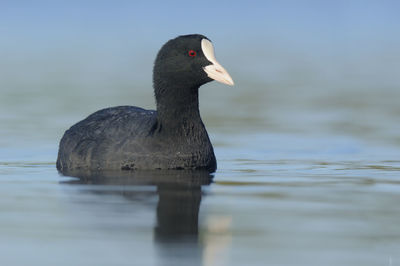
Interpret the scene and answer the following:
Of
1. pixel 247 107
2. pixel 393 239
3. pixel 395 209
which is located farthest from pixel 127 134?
pixel 247 107

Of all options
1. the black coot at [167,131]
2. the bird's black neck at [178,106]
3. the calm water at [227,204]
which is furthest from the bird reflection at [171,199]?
the bird's black neck at [178,106]

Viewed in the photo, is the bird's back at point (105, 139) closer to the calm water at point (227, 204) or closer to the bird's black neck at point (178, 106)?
the bird's black neck at point (178, 106)

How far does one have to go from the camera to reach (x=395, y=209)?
8.91 m

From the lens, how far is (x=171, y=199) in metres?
9.49

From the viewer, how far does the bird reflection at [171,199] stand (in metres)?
7.12

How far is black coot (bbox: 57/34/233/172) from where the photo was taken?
11656mm

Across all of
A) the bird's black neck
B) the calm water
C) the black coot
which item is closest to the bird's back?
the black coot

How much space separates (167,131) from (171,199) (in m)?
2.47

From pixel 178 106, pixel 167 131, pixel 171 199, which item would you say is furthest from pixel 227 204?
pixel 178 106

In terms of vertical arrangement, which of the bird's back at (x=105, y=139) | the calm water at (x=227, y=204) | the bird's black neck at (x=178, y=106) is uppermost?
the bird's black neck at (x=178, y=106)

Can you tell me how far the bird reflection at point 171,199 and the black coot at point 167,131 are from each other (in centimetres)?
20

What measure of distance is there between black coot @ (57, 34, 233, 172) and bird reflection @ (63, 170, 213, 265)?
0.64 ft

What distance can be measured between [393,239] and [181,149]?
458cm

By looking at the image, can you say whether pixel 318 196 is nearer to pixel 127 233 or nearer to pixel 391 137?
pixel 127 233
